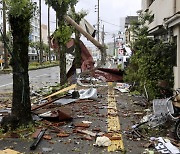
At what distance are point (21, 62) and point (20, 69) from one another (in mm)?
177

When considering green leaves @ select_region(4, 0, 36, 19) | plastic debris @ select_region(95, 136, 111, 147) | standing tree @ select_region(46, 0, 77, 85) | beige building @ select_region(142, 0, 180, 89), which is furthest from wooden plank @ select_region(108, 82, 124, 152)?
standing tree @ select_region(46, 0, 77, 85)

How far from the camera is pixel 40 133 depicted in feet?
22.2

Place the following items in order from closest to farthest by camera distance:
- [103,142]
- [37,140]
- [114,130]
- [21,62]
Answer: [103,142]
[37,140]
[114,130]
[21,62]

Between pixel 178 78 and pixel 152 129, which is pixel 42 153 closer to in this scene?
pixel 152 129

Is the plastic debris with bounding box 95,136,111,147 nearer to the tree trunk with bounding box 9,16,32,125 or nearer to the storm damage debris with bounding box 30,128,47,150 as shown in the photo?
the storm damage debris with bounding box 30,128,47,150

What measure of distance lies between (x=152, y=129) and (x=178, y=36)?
4424 millimetres

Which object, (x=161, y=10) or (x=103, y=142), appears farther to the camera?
(x=161, y=10)

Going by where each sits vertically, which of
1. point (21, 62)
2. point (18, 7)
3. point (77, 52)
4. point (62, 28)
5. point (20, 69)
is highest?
point (62, 28)

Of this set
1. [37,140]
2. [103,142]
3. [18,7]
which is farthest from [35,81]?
[103,142]

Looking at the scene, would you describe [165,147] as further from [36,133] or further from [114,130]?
[36,133]

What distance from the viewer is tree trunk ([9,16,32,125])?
728 cm

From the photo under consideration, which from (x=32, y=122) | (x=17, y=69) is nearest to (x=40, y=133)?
(x=32, y=122)

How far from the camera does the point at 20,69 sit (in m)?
7.39

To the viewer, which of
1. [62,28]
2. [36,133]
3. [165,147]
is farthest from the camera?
[62,28]
